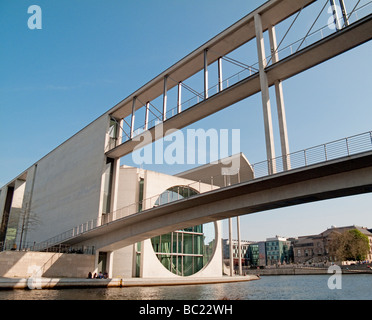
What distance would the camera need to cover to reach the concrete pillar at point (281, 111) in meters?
16.3

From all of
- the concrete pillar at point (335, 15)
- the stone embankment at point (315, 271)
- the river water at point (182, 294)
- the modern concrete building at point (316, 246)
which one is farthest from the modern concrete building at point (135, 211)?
the modern concrete building at point (316, 246)

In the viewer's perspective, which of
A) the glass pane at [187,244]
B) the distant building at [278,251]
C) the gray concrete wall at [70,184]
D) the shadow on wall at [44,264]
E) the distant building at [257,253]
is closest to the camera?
the shadow on wall at [44,264]

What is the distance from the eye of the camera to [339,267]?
63.6 m

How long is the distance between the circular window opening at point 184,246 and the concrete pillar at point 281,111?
59.1ft

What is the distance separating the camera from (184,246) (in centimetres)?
3453

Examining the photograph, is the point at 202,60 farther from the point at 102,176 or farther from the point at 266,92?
the point at 102,176

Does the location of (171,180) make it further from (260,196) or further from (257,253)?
(257,253)

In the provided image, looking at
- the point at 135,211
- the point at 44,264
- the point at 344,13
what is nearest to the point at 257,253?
the point at 135,211

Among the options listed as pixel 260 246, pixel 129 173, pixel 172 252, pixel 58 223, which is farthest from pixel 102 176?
pixel 260 246

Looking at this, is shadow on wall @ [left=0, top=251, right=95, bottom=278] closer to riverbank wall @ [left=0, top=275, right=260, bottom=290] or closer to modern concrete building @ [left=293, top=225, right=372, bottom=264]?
riverbank wall @ [left=0, top=275, right=260, bottom=290]

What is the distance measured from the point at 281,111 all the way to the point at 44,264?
19367 millimetres

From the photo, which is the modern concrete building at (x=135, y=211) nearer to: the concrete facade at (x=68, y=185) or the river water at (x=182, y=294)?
the concrete facade at (x=68, y=185)

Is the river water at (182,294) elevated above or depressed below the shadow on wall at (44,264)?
below

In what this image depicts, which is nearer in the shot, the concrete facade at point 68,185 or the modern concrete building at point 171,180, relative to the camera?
the modern concrete building at point 171,180
